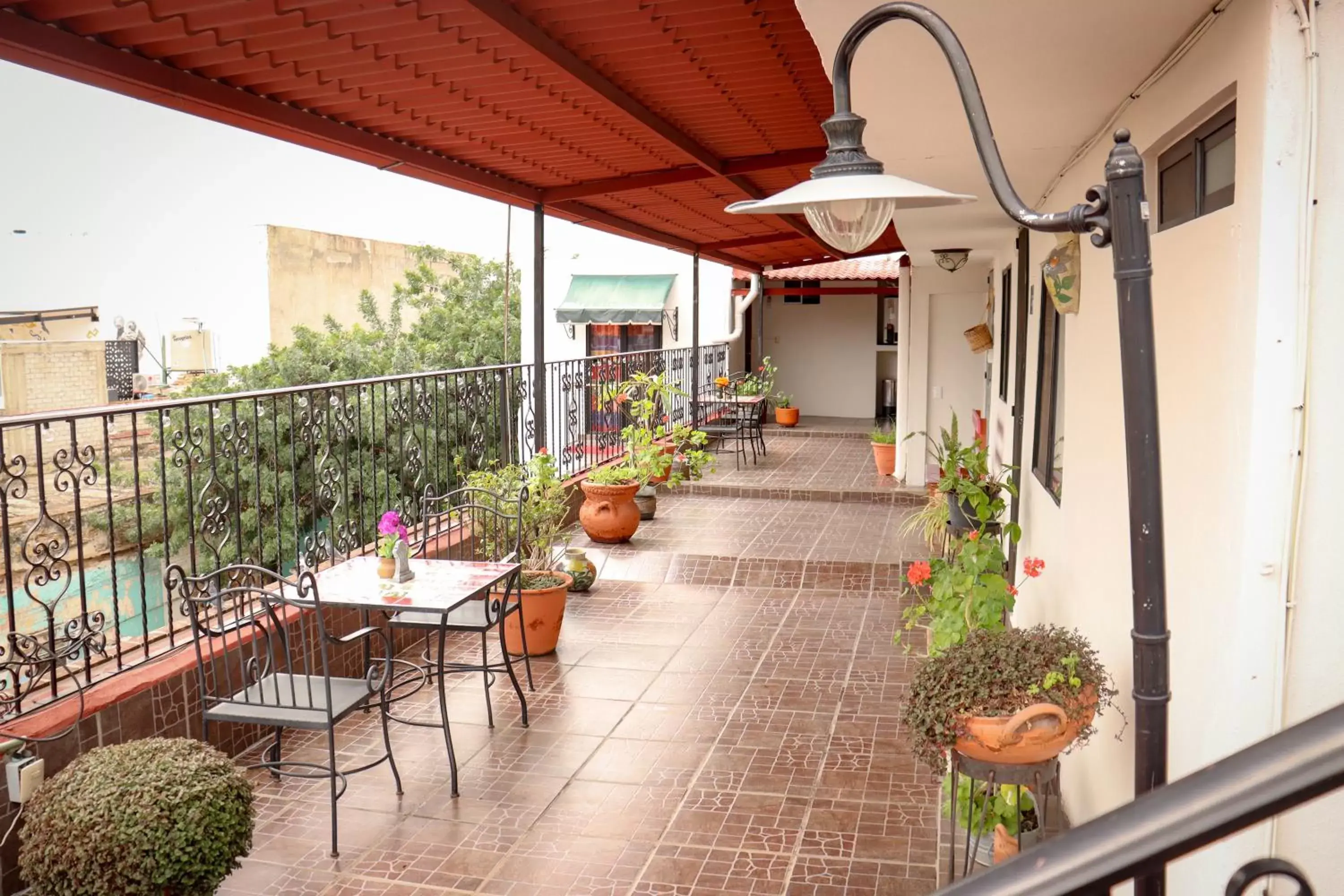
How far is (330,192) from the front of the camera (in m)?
35.3

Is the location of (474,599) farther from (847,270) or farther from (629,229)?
(847,270)

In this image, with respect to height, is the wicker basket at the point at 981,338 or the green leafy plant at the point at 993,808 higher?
the wicker basket at the point at 981,338

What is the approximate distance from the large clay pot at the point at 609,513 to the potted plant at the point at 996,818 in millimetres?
4937

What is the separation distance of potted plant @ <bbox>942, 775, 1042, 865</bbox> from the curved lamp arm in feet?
6.83

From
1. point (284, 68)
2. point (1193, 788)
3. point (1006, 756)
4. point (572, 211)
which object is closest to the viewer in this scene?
point (1193, 788)

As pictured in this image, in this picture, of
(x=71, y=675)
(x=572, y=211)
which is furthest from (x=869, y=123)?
(x=572, y=211)

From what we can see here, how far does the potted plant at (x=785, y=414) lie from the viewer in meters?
16.1

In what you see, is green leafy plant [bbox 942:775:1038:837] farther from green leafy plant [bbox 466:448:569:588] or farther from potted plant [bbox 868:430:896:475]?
potted plant [bbox 868:430:896:475]

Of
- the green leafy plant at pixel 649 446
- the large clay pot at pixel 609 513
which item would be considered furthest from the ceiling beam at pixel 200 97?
the green leafy plant at pixel 649 446

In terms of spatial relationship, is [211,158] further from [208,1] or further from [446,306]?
[208,1]

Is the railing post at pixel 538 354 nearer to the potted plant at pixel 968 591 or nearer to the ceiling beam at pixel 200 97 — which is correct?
the ceiling beam at pixel 200 97

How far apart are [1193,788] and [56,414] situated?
149 inches

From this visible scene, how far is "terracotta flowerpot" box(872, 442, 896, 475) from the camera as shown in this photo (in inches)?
435

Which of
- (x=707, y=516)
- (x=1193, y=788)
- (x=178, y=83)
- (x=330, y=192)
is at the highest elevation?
(x=330, y=192)
